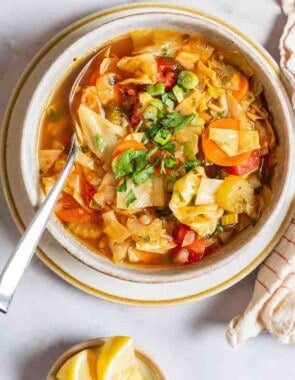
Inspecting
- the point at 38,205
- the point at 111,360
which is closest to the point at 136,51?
the point at 38,205

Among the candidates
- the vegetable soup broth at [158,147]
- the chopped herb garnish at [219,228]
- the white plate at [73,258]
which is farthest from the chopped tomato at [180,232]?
the white plate at [73,258]

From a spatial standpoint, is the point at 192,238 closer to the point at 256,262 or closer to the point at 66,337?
the point at 256,262

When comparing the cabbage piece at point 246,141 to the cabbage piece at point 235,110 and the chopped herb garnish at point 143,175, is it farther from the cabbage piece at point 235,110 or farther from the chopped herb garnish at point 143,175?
the chopped herb garnish at point 143,175

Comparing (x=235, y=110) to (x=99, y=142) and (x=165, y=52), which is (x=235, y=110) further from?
(x=99, y=142)

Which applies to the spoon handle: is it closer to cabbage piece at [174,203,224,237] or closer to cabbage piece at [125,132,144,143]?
cabbage piece at [125,132,144,143]

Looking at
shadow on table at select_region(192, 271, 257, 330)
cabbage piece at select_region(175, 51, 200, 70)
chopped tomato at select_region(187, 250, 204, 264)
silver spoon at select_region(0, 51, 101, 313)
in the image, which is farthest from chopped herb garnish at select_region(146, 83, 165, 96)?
shadow on table at select_region(192, 271, 257, 330)

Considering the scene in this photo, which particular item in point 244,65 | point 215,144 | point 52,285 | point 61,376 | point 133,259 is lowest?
point 61,376
